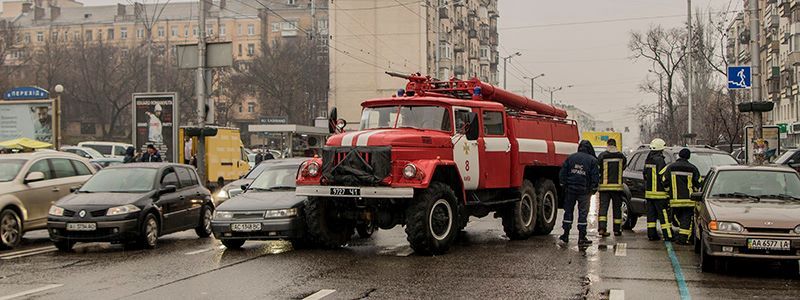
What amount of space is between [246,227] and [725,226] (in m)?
7.22

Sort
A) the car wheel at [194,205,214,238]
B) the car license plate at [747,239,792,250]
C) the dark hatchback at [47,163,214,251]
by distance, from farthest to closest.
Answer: the car wheel at [194,205,214,238]
the dark hatchback at [47,163,214,251]
the car license plate at [747,239,792,250]

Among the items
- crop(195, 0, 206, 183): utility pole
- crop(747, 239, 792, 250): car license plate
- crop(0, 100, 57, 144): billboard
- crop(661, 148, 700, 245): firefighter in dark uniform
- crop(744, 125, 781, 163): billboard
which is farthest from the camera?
crop(195, 0, 206, 183): utility pole

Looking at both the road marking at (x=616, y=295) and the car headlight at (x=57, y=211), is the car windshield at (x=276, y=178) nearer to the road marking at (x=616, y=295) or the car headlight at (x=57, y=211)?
the car headlight at (x=57, y=211)

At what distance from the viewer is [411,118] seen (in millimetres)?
14414

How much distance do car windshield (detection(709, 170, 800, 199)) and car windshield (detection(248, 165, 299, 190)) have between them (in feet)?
23.7

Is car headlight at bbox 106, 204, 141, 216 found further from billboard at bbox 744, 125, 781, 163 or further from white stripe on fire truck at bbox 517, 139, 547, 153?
billboard at bbox 744, 125, 781, 163

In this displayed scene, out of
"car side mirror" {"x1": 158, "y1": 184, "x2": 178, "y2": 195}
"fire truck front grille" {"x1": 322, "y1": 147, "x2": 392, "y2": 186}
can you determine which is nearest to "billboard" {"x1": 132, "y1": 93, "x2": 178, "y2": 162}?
"car side mirror" {"x1": 158, "y1": 184, "x2": 178, "y2": 195}

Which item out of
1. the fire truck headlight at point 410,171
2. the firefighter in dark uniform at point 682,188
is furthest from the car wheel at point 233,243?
the firefighter in dark uniform at point 682,188

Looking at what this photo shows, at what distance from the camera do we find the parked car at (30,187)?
51.0ft

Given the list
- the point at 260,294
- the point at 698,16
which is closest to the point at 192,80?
the point at 698,16

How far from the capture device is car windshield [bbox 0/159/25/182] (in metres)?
16.1

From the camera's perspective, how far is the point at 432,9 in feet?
245

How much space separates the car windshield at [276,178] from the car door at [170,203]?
141cm

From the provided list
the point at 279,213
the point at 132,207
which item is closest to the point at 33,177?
the point at 132,207
